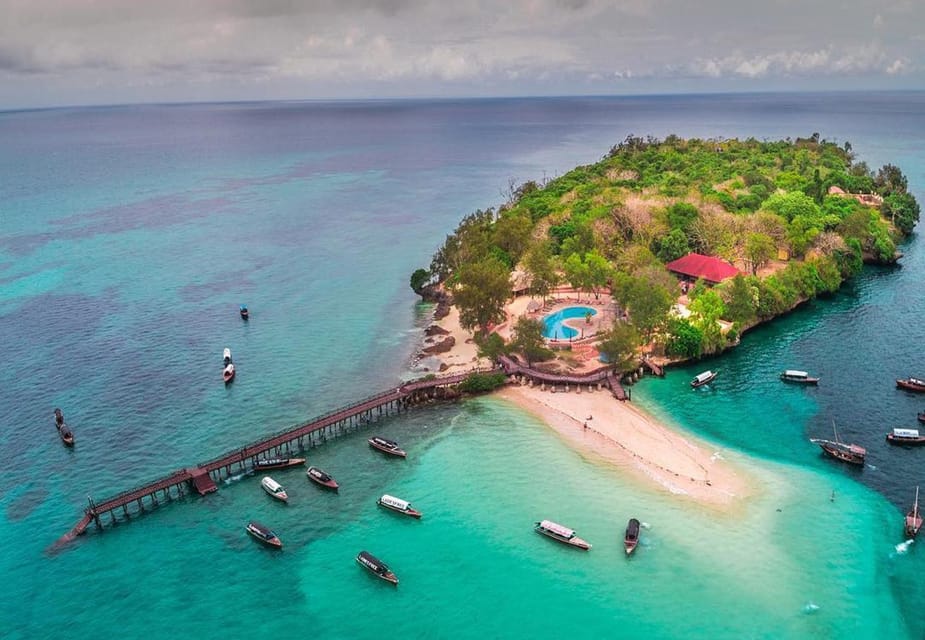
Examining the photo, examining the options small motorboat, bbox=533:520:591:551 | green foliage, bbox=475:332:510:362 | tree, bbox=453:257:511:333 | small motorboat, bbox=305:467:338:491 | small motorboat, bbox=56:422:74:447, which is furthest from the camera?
tree, bbox=453:257:511:333

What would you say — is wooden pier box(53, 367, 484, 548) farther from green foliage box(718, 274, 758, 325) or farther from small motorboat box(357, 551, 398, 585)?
green foliage box(718, 274, 758, 325)

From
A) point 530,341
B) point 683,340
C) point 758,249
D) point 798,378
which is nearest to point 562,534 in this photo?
point 530,341

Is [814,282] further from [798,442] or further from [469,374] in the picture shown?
[469,374]

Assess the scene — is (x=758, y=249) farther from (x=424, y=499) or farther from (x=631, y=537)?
(x=424, y=499)

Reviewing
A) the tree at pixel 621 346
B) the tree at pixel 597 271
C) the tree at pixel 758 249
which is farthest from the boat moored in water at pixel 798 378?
the tree at pixel 758 249

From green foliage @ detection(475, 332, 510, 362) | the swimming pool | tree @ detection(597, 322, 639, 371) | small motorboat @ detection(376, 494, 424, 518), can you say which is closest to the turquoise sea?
small motorboat @ detection(376, 494, 424, 518)

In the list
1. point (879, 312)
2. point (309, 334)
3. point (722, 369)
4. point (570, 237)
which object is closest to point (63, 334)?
point (309, 334)

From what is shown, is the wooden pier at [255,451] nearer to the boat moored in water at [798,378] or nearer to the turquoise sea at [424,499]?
the turquoise sea at [424,499]
